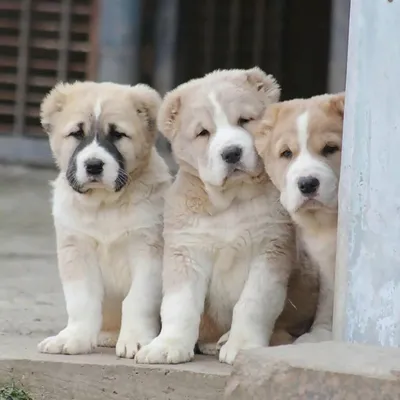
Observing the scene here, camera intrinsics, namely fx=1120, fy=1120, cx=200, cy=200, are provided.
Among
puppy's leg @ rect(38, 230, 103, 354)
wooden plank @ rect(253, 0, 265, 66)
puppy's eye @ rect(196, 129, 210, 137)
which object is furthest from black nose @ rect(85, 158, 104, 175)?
wooden plank @ rect(253, 0, 265, 66)

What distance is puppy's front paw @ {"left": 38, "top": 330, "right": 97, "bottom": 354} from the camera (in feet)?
14.8

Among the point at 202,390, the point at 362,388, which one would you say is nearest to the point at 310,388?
the point at 362,388

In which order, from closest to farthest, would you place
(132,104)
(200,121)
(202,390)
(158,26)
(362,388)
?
1. (362,388)
2. (202,390)
3. (200,121)
4. (132,104)
5. (158,26)

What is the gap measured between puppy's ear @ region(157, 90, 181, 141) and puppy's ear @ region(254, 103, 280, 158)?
1.26 feet

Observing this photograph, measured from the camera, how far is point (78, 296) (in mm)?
4641

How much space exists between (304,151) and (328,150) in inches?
4.2

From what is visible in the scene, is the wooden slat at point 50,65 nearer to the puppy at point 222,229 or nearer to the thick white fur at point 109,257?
the thick white fur at point 109,257

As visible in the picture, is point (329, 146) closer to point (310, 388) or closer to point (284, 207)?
point (284, 207)

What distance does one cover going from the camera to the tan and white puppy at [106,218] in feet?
15.1

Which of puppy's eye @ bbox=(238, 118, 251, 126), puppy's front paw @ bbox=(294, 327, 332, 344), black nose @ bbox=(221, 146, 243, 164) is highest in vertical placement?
puppy's eye @ bbox=(238, 118, 251, 126)

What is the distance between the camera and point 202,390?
13.7 ft

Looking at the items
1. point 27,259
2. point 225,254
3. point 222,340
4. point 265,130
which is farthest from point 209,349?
point 27,259

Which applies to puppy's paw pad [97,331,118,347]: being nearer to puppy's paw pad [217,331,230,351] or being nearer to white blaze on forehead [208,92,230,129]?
puppy's paw pad [217,331,230,351]

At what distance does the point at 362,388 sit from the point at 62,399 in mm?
1431
